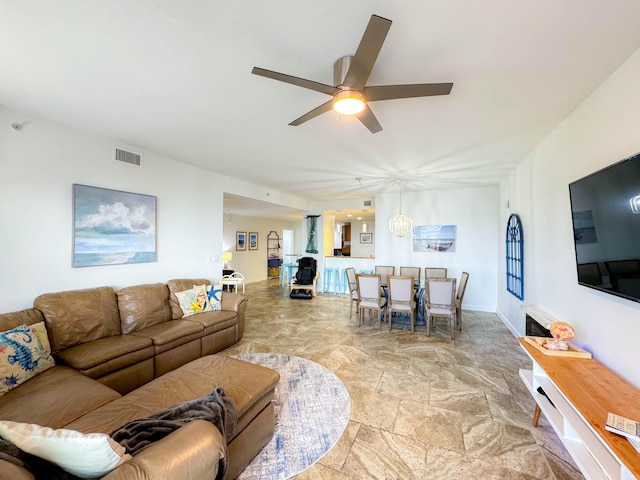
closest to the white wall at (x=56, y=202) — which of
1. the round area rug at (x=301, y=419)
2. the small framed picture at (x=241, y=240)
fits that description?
the round area rug at (x=301, y=419)

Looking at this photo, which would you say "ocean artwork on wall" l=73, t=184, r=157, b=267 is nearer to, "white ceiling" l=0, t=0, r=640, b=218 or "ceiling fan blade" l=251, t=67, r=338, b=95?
"white ceiling" l=0, t=0, r=640, b=218

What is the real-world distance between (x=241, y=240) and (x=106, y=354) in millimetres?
6650

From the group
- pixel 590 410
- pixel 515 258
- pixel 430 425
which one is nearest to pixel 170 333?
pixel 430 425

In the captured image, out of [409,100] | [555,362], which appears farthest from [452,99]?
[555,362]

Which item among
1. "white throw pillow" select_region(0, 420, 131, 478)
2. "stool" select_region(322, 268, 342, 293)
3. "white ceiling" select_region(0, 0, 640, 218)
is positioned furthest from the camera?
"stool" select_region(322, 268, 342, 293)

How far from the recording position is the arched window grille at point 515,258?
12.7 feet

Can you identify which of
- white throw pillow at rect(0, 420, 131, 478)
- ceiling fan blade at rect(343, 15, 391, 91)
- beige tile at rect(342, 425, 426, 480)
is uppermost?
ceiling fan blade at rect(343, 15, 391, 91)

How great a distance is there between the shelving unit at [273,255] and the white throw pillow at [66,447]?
367 inches

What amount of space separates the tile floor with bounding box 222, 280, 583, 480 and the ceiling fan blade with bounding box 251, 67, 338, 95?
2467 mm

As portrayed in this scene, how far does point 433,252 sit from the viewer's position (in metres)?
6.12

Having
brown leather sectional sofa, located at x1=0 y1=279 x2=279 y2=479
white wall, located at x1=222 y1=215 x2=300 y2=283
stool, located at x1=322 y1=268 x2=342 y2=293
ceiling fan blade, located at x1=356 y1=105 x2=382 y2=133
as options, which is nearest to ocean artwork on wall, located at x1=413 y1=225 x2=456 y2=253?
stool, located at x1=322 y1=268 x2=342 y2=293

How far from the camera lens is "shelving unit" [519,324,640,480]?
3.80 feet

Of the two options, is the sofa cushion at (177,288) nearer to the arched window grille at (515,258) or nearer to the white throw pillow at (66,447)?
the white throw pillow at (66,447)

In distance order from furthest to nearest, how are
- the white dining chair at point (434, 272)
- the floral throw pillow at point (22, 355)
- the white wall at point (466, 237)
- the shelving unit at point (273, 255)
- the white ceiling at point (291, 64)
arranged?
1. the shelving unit at point (273, 255)
2. the white wall at point (466, 237)
3. the white dining chair at point (434, 272)
4. the floral throw pillow at point (22, 355)
5. the white ceiling at point (291, 64)
